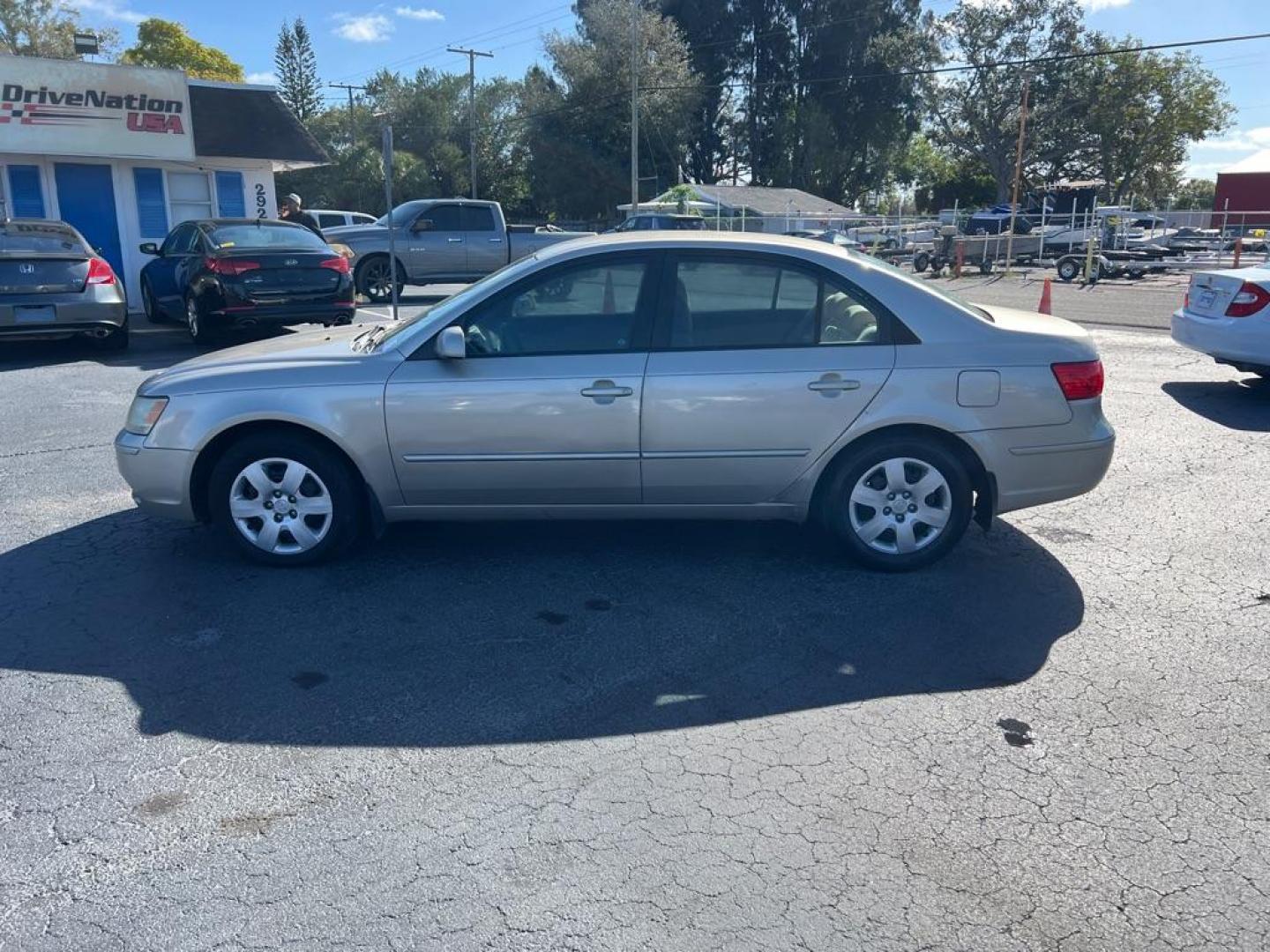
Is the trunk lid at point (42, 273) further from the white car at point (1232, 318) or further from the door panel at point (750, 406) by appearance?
the white car at point (1232, 318)

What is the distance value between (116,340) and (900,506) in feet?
34.4

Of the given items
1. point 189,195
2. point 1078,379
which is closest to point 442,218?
point 189,195

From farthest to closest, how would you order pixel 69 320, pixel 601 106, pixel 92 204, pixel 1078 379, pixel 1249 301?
pixel 601 106 < pixel 92 204 < pixel 69 320 < pixel 1249 301 < pixel 1078 379

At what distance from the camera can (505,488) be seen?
5102 millimetres

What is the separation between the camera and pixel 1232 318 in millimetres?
9625

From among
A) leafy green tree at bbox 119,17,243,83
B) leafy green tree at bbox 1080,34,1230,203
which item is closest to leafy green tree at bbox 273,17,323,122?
leafy green tree at bbox 119,17,243,83

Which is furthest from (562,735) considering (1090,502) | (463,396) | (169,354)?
(169,354)

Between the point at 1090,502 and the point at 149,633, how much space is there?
17.5 feet

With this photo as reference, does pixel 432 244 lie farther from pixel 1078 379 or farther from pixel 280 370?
pixel 1078 379

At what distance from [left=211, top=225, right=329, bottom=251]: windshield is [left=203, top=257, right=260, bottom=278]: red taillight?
0.30 m

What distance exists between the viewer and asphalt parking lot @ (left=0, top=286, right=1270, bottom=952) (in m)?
2.79

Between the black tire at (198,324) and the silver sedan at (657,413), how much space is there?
25.2 feet

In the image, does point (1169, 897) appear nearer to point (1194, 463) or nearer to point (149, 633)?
point (149, 633)

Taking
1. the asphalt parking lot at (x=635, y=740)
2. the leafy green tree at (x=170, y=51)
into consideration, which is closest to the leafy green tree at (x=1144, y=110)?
the leafy green tree at (x=170, y=51)
